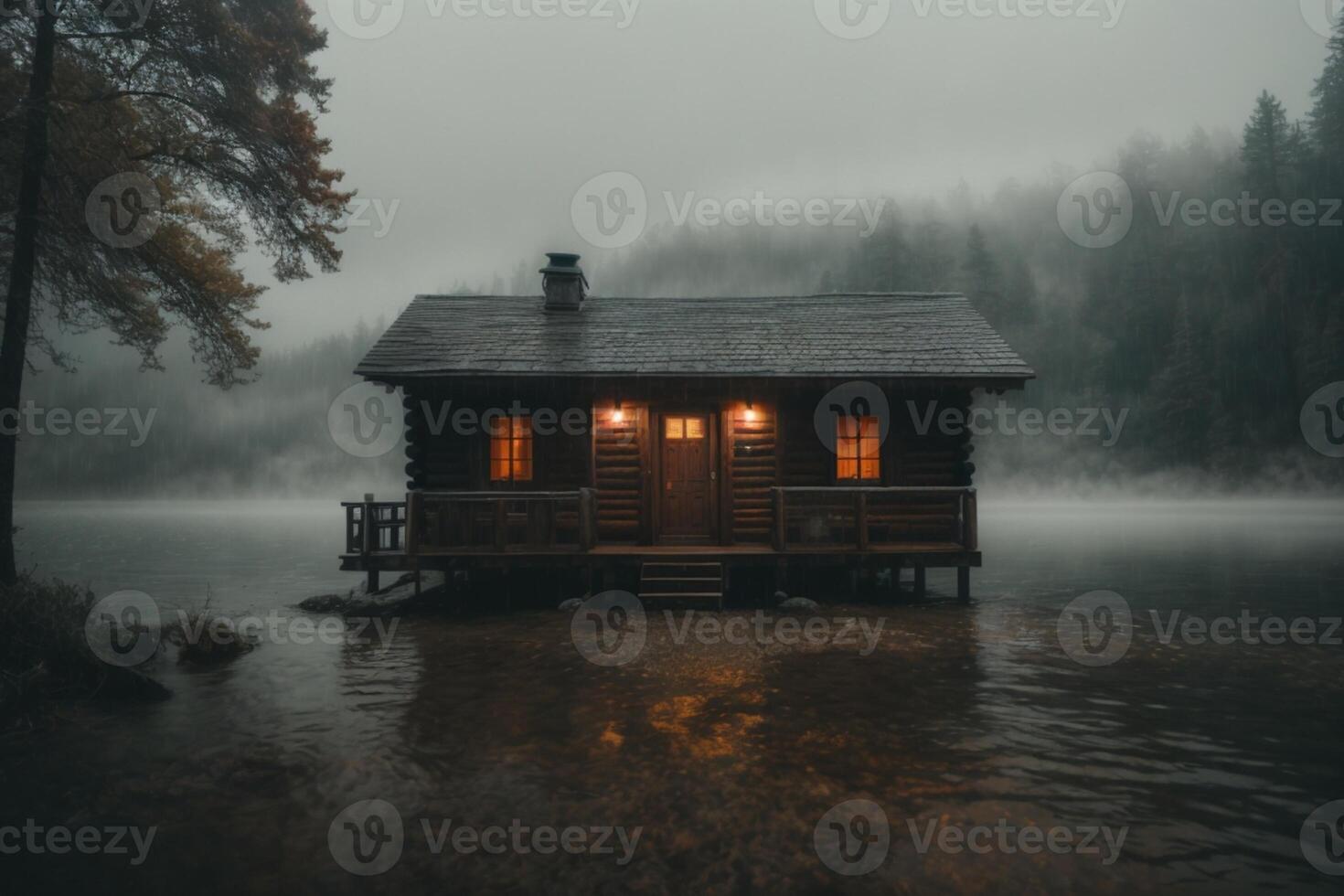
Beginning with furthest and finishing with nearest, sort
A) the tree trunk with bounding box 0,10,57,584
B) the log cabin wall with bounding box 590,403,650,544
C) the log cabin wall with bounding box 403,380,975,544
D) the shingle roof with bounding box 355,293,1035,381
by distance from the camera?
the log cabin wall with bounding box 590,403,650,544 < the log cabin wall with bounding box 403,380,975,544 < the shingle roof with bounding box 355,293,1035,381 < the tree trunk with bounding box 0,10,57,584

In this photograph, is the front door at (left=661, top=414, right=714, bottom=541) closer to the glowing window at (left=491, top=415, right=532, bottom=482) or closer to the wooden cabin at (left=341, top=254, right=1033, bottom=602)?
the wooden cabin at (left=341, top=254, right=1033, bottom=602)

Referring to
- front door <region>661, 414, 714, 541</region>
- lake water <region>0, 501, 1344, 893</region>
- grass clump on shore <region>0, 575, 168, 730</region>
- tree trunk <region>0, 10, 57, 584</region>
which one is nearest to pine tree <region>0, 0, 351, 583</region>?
tree trunk <region>0, 10, 57, 584</region>

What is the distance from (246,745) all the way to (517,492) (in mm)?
6123

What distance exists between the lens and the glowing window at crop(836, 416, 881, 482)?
1375 cm

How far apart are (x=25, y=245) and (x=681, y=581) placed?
36.8 feet

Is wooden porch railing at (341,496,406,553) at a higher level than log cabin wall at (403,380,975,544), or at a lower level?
lower

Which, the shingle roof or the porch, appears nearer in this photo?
the porch

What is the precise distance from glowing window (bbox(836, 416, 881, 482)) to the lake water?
3346mm

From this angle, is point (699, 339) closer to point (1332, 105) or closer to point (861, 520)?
point (861, 520)

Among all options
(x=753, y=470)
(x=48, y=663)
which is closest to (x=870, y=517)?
(x=753, y=470)

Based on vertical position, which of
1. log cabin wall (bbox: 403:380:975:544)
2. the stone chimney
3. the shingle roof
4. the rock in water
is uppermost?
the stone chimney

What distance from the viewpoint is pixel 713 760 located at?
5938 millimetres

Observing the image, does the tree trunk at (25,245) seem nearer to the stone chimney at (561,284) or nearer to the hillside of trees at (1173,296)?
the stone chimney at (561,284)

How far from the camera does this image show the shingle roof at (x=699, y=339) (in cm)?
1296
